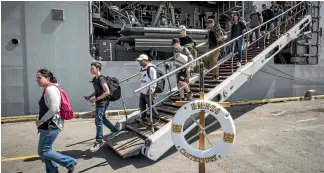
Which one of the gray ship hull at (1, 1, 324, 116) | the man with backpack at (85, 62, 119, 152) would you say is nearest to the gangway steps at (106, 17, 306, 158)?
the man with backpack at (85, 62, 119, 152)

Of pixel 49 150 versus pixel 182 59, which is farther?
pixel 182 59

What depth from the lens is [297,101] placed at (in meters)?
10.8

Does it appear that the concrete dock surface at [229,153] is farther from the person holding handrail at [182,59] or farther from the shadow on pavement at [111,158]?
the person holding handrail at [182,59]

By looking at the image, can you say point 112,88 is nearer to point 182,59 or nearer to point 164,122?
point 164,122

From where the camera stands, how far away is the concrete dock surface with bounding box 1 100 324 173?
3.84 meters

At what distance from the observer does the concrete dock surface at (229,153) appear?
3.84 metres

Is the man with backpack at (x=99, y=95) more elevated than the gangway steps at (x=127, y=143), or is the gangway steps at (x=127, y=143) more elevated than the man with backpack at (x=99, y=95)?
the man with backpack at (x=99, y=95)

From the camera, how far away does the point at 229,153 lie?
14.4 ft

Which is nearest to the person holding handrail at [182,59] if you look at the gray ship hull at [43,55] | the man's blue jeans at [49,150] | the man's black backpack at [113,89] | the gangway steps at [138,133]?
the gangway steps at [138,133]

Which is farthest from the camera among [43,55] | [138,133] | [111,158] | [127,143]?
[43,55]

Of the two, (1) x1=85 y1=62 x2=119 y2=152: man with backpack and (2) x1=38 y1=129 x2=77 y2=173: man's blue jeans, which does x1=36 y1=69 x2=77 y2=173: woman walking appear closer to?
(2) x1=38 y1=129 x2=77 y2=173: man's blue jeans

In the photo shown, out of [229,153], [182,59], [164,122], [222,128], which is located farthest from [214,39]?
[222,128]

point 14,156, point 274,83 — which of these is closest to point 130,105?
point 14,156

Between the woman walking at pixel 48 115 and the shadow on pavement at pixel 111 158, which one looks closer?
the woman walking at pixel 48 115
